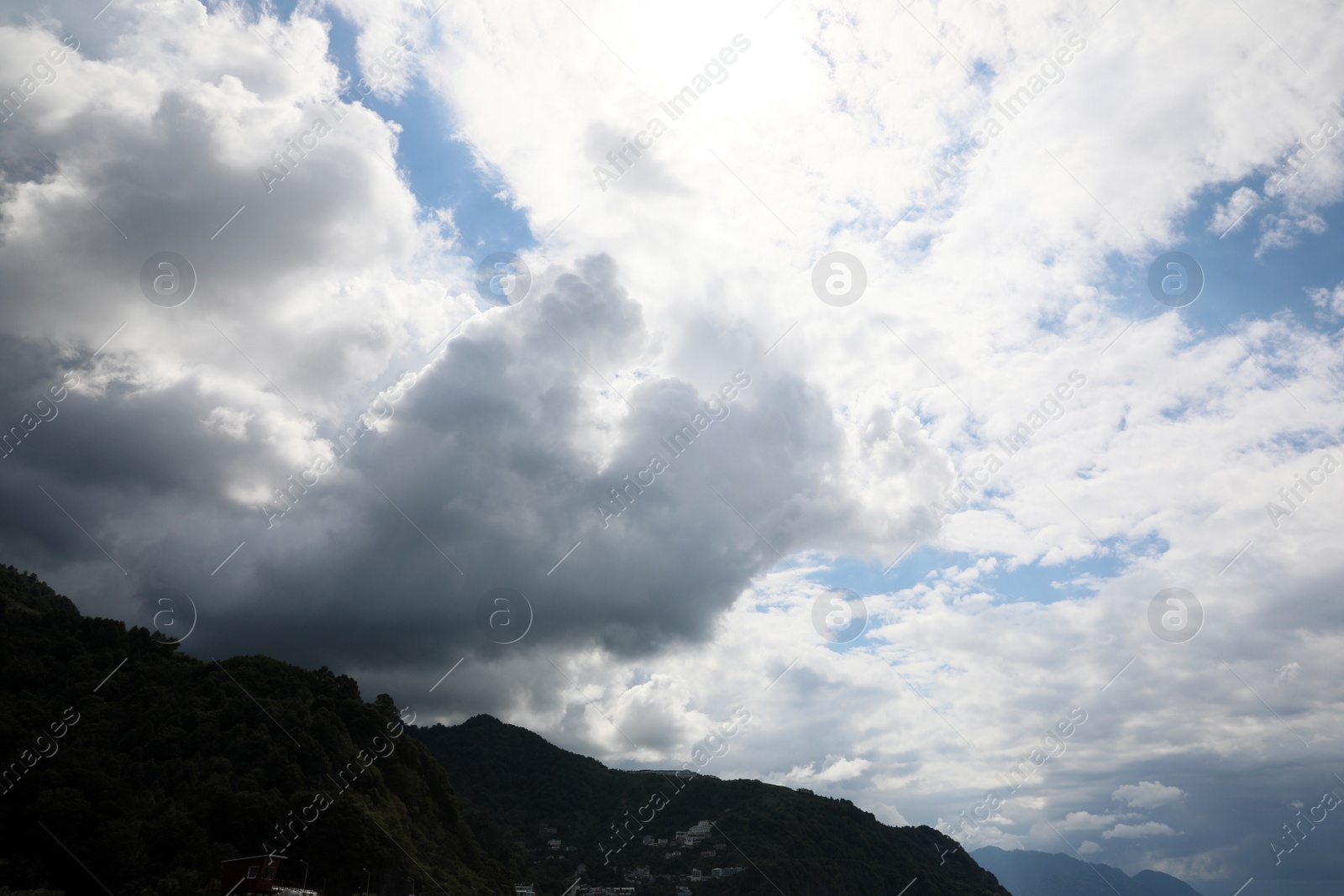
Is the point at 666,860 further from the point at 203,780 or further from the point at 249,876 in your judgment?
the point at 249,876

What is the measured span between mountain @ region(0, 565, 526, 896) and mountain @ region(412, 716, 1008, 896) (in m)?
58.8

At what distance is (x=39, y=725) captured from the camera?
5447 cm

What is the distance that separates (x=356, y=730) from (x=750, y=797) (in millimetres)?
118616

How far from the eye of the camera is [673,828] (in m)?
169

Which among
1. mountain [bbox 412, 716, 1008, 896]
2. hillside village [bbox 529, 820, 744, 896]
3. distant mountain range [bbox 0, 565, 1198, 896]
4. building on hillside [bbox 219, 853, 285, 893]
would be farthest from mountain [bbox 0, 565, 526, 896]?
mountain [bbox 412, 716, 1008, 896]

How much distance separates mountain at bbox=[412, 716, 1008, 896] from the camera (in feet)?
463

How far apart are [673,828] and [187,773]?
132342 millimetres

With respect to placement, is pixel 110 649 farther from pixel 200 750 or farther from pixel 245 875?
pixel 245 875

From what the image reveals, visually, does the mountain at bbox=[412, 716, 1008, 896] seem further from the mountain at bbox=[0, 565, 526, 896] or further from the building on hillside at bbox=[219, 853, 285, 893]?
the building on hillside at bbox=[219, 853, 285, 893]

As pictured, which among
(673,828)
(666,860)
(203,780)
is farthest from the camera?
(673,828)

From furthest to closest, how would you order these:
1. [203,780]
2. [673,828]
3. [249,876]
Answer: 1. [673,828]
2. [203,780]
3. [249,876]

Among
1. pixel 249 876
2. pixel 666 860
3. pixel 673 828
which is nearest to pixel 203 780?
pixel 249 876

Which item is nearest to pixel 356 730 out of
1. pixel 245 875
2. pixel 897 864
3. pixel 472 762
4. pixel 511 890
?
pixel 511 890

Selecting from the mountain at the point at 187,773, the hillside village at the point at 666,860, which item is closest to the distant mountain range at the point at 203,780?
the mountain at the point at 187,773
